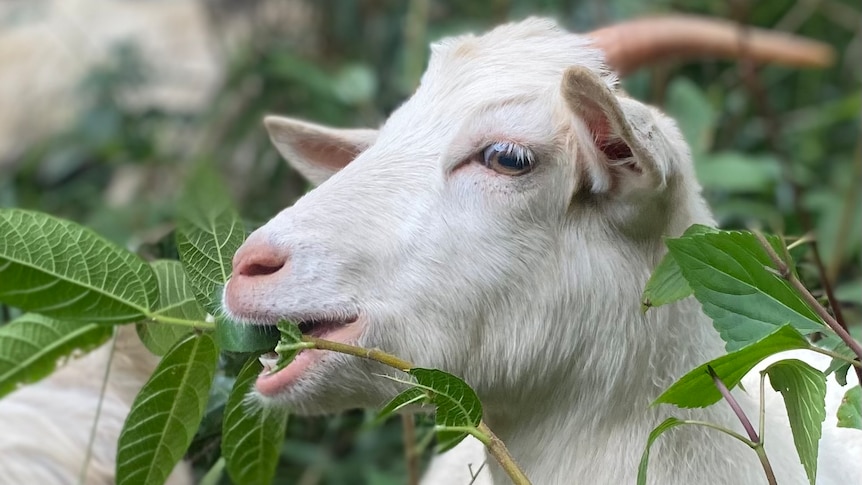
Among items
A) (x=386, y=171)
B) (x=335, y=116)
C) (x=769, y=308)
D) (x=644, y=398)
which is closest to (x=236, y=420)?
(x=386, y=171)

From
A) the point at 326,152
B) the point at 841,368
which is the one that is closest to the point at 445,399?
the point at 841,368

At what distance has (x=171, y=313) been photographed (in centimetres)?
97

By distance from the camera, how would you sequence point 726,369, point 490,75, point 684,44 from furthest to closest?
point 684,44
point 490,75
point 726,369

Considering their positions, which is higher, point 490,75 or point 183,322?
point 490,75

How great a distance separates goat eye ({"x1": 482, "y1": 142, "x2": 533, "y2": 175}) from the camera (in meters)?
0.95

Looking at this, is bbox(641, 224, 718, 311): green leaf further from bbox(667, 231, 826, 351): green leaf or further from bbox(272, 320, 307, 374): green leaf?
bbox(272, 320, 307, 374): green leaf

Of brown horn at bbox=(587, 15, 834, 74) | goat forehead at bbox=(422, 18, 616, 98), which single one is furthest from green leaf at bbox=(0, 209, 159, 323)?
brown horn at bbox=(587, 15, 834, 74)

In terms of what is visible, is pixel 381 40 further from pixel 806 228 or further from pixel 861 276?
pixel 806 228

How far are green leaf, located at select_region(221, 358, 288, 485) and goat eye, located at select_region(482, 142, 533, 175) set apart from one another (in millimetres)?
314

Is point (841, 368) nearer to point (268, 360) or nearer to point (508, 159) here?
point (508, 159)

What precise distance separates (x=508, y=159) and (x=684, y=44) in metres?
1.18

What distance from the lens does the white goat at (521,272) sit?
91 cm

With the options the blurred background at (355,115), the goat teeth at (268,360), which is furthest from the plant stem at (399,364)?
the blurred background at (355,115)

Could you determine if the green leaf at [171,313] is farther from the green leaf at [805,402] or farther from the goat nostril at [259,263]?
the green leaf at [805,402]
